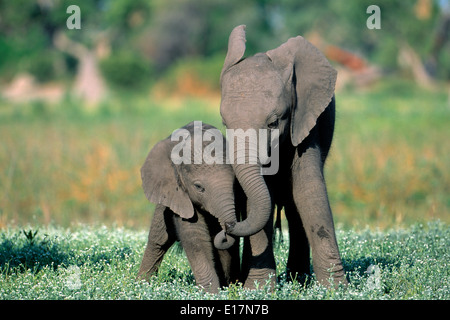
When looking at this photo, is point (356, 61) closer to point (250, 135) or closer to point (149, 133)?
point (149, 133)

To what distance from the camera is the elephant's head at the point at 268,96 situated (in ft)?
18.6

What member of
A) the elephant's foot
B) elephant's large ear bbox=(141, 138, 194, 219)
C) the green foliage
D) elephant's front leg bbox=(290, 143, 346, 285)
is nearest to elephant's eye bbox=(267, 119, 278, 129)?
elephant's front leg bbox=(290, 143, 346, 285)

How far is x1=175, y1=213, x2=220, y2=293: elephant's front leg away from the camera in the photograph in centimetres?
616

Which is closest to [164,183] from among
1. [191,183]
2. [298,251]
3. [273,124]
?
[191,183]

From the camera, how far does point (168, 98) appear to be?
3512cm

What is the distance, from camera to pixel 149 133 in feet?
61.8

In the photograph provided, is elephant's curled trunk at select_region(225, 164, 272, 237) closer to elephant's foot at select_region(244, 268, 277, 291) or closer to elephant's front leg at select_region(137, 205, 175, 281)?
elephant's foot at select_region(244, 268, 277, 291)

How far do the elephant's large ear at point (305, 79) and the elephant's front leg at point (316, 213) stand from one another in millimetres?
272

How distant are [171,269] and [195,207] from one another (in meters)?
1.33

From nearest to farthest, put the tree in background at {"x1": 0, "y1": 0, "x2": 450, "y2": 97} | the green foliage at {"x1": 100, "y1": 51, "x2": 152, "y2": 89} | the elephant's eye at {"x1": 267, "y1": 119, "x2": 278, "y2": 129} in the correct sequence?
the elephant's eye at {"x1": 267, "y1": 119, "x2": 278, "y2": 129} < the green foliage at {"x1": 100, "y1": 51, "x2": 152, "y2": 89} < the tree in background at {"x1": 0, "y1": 0, "x2": 450, "y2": 97}

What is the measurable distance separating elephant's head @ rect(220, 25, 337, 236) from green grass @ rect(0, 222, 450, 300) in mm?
846

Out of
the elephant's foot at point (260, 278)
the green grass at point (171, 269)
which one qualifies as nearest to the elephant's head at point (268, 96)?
the elephant's foot at point (260, 278)
